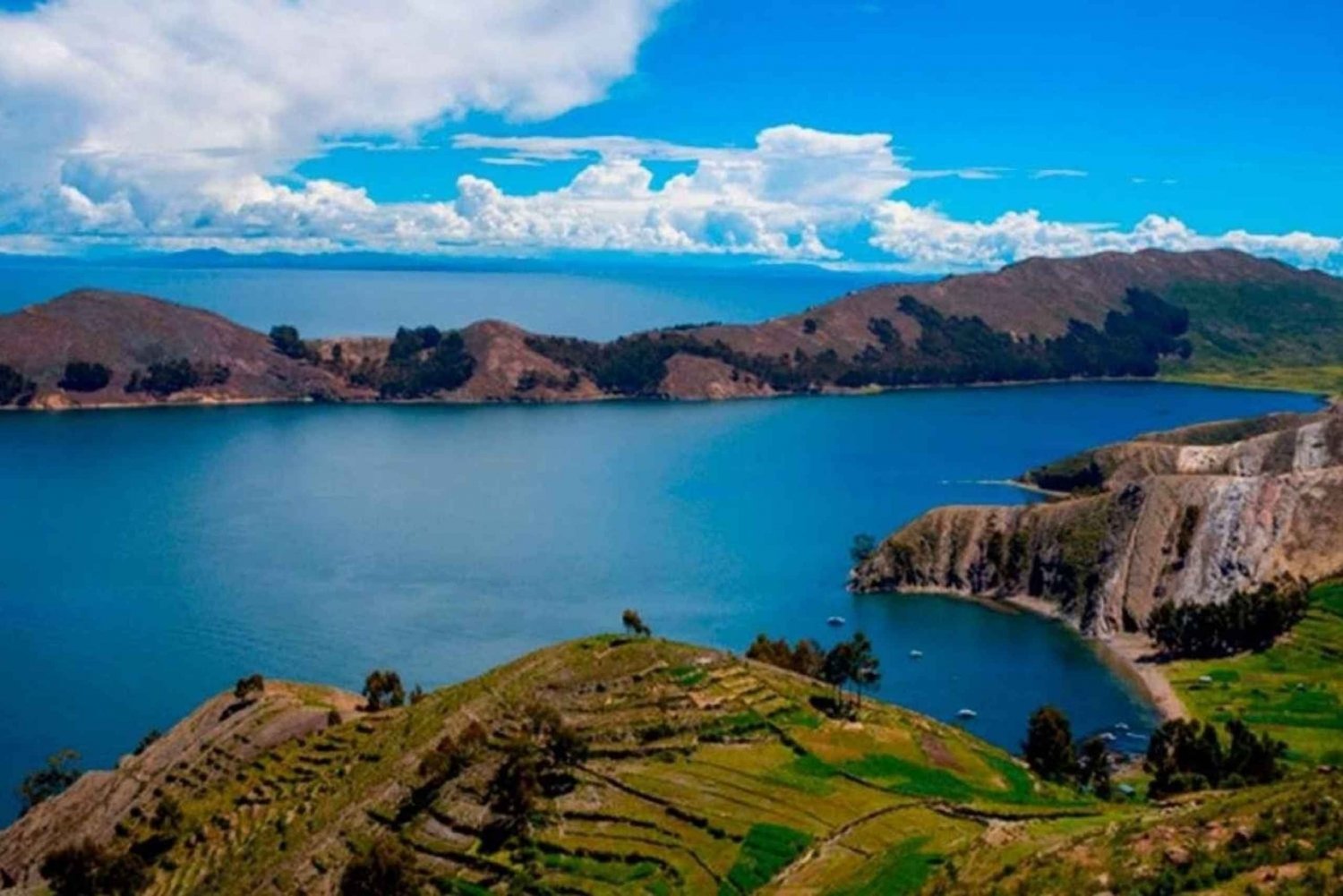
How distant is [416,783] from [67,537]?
10689 cm

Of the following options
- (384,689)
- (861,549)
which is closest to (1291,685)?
(861,549)

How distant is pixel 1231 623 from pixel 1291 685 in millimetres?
12343

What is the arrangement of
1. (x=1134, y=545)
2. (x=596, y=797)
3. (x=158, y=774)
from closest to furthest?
(x=596, y=797) → (x=158, y=774) → (x=1134, y=545)

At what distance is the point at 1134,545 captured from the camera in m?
139

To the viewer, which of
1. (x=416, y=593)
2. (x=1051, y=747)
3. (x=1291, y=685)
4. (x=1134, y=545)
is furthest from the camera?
(x=1134, y=545)

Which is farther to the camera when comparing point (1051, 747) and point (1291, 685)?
point (1291, 685)

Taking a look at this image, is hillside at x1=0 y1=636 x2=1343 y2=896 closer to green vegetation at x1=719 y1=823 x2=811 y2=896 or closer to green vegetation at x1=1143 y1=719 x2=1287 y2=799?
green vegetation at x1=719 y1=823 x2=811 y2=896

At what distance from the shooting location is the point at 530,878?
5928 centimetres

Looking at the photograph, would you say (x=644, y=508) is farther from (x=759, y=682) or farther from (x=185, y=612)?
(x=759, y=682)

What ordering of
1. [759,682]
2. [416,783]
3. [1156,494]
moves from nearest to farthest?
[416,783] → [759,682] → [1156,494]

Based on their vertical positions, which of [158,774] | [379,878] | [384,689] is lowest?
[158,774]

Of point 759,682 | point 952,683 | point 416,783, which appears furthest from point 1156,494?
point 416,783

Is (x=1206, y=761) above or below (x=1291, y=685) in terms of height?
above

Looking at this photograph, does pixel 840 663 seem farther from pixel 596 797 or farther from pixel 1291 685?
pixel 1291 685
